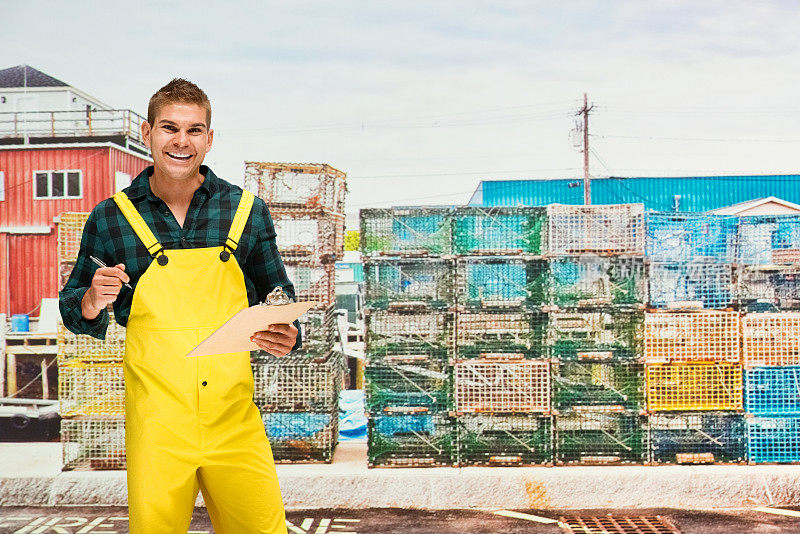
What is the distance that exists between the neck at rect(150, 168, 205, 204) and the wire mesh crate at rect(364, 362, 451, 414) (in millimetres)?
3738

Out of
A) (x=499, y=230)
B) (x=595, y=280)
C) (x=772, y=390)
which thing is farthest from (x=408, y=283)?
(x=772, y=390)

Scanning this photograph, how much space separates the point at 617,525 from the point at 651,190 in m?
4.98

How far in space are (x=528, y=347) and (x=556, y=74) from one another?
2375 millimetres

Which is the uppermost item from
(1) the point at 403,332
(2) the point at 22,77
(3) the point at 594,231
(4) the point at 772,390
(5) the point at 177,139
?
(2) the point at 22,77

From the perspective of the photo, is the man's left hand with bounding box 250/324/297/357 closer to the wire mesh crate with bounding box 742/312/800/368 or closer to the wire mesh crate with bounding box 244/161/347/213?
the wire mesh crate with bounding box 244/161/347/213

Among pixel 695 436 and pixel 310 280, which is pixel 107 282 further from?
pixel 695 436

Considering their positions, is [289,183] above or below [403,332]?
above

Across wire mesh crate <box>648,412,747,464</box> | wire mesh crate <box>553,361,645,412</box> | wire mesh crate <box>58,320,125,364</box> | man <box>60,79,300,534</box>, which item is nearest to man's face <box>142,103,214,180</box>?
man <box>60,79,300,534</box>

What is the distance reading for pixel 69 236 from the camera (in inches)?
245

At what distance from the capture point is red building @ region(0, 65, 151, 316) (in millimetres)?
6500

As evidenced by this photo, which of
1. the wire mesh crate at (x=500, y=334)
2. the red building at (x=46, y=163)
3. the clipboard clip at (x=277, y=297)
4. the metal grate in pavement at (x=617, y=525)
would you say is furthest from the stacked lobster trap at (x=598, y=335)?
the clipboard clip at (x=277, y=297)

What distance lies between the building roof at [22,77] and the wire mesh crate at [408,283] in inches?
118

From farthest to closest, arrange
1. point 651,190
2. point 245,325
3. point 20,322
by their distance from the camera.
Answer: point 651,190 < point 20,322 < point 245,325

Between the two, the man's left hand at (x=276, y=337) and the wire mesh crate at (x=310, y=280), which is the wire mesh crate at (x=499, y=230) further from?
the man's left hand at (x=276, y=337)
